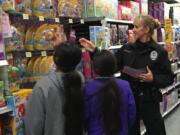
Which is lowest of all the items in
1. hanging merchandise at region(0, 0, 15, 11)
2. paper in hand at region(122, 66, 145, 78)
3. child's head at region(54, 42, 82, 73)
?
paper in hand at region(122, 66, 145, 78)

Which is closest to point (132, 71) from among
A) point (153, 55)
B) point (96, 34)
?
point (153, 55)

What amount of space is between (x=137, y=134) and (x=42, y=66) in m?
1.35

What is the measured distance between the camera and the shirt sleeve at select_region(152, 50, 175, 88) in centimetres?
262

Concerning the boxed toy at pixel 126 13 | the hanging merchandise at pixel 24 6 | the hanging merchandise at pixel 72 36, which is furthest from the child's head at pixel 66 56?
the boxed toy at pixel 126 13

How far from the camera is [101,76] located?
5.92 ft

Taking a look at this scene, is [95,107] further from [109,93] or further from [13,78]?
[13,78]

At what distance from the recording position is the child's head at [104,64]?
175 cm

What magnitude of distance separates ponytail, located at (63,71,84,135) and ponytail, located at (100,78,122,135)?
0.56 ft

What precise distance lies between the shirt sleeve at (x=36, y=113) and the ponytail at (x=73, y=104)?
0.16m

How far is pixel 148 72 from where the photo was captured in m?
2.58

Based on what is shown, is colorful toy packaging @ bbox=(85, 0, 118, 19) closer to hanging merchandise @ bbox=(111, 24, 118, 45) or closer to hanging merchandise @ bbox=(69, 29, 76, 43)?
hanging merchandise @ bbox=(111, 24, 118, 45)

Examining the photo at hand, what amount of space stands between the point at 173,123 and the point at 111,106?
354cm

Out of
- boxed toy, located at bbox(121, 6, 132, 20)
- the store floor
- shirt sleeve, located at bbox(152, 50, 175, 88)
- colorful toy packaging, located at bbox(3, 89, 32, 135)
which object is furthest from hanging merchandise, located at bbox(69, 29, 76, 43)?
the store floor

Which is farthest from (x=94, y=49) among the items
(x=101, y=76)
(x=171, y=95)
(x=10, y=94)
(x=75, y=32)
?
(x=171, y=95)
